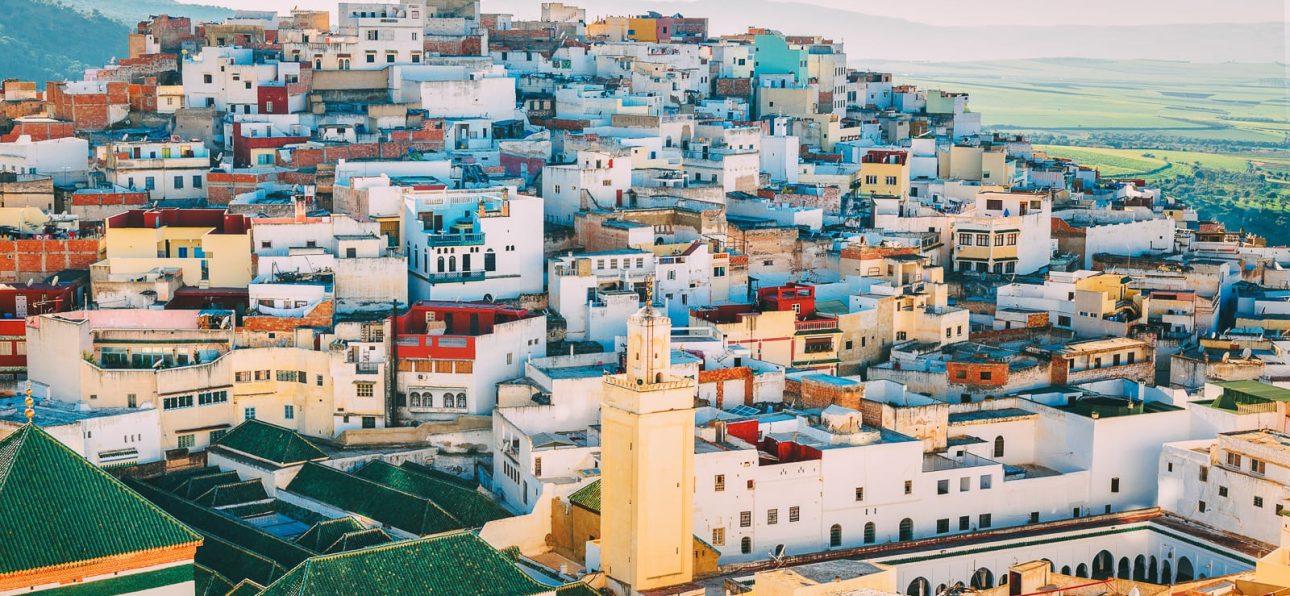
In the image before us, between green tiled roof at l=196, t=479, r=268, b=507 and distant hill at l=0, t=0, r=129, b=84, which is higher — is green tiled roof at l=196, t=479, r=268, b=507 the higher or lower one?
the lower one

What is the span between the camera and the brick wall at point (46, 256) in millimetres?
36531

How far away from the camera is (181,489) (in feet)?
97.1

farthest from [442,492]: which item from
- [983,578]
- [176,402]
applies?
[983,578]

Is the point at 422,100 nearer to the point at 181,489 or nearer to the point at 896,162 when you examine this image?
the point at 896,162

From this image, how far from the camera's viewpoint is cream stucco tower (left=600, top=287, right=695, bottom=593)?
26.0 m

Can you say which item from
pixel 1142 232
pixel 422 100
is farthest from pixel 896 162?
pixel 422 100

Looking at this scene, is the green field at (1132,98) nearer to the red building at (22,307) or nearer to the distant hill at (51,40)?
the distant hill at (51,40)

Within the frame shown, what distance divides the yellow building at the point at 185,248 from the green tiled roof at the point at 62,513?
13116 millimetres

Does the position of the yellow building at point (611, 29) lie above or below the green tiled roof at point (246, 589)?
above

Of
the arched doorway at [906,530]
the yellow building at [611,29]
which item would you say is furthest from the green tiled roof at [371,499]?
the yellow building at [611,29]

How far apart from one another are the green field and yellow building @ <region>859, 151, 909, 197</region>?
2759 inches

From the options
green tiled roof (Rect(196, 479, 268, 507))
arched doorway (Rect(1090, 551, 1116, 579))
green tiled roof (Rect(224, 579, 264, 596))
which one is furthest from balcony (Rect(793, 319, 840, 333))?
green tiled roof (Rect(224, 579, 264, 596))

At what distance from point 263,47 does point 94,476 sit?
3080 cm

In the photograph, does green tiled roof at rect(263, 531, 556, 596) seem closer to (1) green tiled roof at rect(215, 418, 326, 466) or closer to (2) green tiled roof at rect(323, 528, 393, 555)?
(2) green tiled roof at rect(323, 528, 393, 555)
